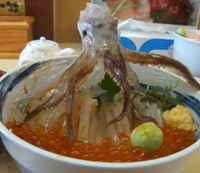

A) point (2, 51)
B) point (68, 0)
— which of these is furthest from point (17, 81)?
point (68, 0)

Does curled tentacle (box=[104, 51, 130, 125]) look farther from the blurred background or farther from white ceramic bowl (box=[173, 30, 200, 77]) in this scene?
the blurred background

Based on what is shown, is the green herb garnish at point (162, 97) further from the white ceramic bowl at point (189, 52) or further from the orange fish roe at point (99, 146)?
the white ceramic bowl at point (189, 52)

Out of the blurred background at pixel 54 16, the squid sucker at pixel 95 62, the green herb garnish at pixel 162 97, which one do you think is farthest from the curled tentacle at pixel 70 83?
the blurred background at pixel 54 16

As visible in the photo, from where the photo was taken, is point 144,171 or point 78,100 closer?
point 144,171

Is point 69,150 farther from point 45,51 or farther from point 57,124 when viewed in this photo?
point 45,51

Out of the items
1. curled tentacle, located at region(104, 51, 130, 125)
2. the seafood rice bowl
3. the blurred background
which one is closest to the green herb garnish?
the seafood rice bowl

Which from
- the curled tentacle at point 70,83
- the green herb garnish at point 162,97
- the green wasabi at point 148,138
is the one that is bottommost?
the green herb garnish at point 162,97

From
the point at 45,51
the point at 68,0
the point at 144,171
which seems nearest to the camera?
the point at 144,171
